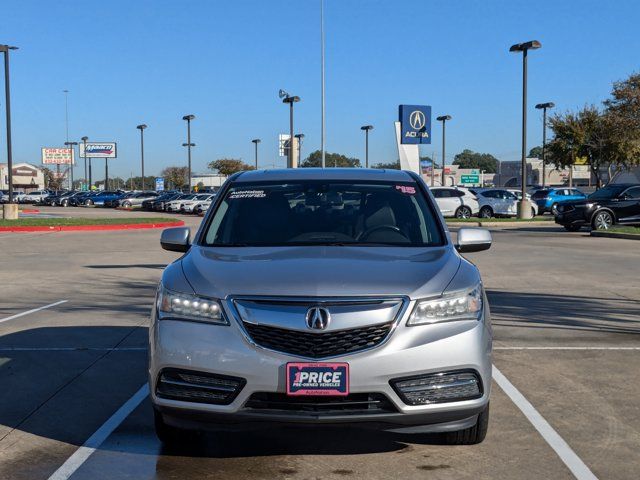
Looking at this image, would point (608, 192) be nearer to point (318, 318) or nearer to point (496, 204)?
point (496, 204)

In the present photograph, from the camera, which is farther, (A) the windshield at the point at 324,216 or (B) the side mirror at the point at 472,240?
(B) the side mirror at the point at 472,240

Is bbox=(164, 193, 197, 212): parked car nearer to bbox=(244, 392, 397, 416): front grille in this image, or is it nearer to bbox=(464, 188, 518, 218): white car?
bbox=(464, 188, 518, 218): white car

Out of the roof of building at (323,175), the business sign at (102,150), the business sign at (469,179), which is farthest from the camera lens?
the business sign at (102,150)

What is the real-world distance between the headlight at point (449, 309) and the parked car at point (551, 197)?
40205mm

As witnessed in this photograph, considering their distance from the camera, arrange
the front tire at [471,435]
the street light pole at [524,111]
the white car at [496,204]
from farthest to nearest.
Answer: the white car at [496,204] → the street light pole at [524,111] → the front tire at [471,435]

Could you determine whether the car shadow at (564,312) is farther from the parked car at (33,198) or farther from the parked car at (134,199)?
the parked car at (33,198)

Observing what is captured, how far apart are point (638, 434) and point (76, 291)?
926cm

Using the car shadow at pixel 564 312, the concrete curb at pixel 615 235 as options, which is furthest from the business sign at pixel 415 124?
the car shadow at pixel 564 312

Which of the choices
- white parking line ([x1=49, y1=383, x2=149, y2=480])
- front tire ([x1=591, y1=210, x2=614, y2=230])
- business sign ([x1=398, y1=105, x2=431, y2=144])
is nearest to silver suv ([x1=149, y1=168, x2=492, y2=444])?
white parking line ([x1=49, y1=383, x2=149, y2=480])

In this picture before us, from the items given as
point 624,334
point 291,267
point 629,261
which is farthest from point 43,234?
point 291,267

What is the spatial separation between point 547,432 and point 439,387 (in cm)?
140

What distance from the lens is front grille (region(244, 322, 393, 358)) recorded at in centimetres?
413

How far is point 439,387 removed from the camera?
4.24m

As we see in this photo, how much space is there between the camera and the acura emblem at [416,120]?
147 feet
